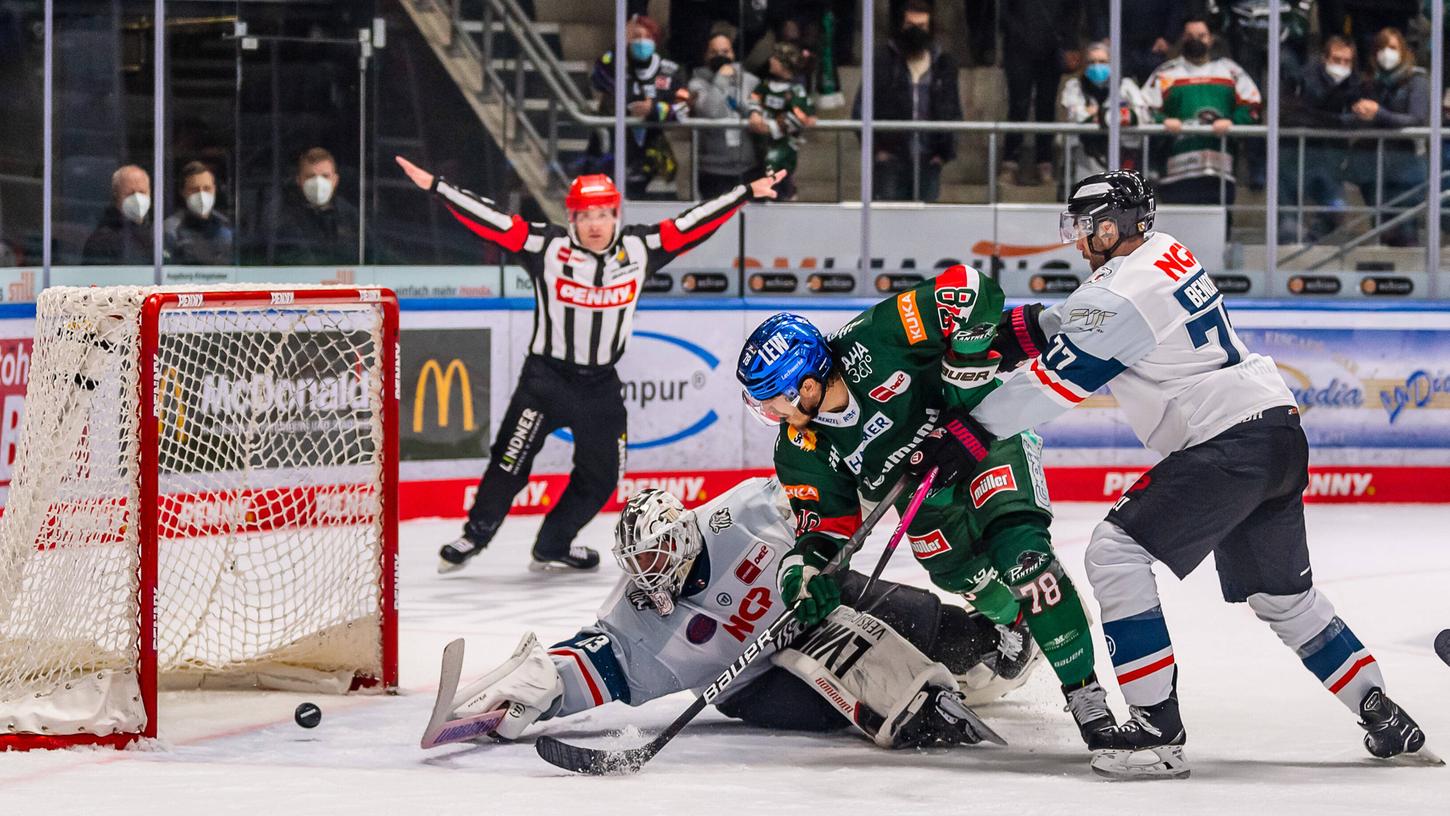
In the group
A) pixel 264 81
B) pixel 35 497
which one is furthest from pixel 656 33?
pixel 35 497

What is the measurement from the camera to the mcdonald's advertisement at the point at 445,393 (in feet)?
25.3

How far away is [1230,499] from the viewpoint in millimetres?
3725

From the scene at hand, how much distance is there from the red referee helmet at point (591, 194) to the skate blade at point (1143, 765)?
11.6 feet

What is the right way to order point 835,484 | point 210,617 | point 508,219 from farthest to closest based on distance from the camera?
point 508,219
point 210,617
point 835,484

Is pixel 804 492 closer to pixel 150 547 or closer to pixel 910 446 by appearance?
pixel 910 446

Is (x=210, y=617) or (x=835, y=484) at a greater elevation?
(x=835, y=484)

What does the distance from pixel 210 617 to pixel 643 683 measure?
1494 millimetres

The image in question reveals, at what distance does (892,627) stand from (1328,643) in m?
0.91

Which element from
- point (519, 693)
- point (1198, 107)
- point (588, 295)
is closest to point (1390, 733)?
point (519, 693)

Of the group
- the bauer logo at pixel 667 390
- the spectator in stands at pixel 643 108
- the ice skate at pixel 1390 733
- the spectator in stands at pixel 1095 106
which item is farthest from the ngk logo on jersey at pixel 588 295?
the ice skate at pixel 1390 733

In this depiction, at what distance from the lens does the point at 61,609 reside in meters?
4.14

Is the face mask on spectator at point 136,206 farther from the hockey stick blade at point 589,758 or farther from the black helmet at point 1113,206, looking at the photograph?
the black helmet at point 1113,206

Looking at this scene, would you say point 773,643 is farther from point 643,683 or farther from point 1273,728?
point 1273,728

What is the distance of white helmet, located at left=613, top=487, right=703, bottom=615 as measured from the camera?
13.1ft
